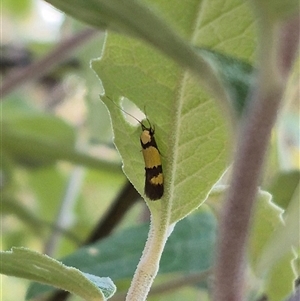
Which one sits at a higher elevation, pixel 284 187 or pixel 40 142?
pixel 40 142

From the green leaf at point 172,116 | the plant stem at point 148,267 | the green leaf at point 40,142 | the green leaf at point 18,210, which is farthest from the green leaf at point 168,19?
the green leaf at point 18,210

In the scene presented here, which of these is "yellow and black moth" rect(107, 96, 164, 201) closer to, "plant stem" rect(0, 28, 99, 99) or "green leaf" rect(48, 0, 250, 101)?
"green leaf" rect(48, 0, 250, 101)

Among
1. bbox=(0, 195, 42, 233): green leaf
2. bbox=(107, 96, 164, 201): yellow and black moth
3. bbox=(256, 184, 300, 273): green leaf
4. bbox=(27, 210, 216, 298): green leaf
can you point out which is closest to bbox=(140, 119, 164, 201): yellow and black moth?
bbox=(107, 96, 164, 201): yellow and black moth

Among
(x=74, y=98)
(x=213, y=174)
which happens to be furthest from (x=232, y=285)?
(x=74, y=98)

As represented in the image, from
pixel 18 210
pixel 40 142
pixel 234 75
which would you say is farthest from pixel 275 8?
pixel 18 210

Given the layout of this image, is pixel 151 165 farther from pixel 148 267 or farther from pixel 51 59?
pixel 51 59

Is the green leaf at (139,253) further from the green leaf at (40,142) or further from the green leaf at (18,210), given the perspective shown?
the green leaf at (18,210)

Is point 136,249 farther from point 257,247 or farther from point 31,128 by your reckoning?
point 31,128

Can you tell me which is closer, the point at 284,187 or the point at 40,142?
the point at 284,187
